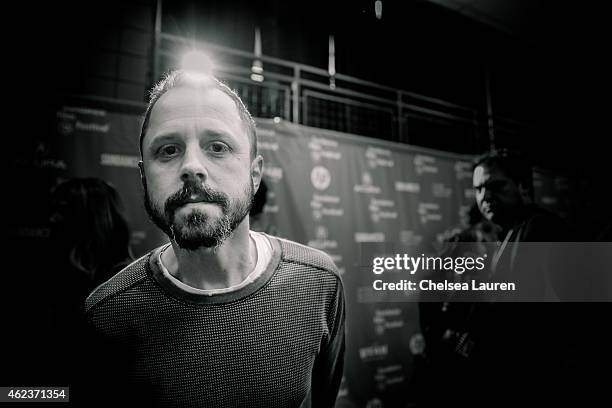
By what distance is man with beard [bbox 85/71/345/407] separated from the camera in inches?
27.7

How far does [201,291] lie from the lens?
0.77 m

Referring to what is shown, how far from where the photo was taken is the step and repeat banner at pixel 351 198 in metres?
1.79

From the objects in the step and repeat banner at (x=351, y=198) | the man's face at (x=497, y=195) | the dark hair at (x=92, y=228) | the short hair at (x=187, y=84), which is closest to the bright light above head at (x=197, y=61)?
the step and repeat banner at (x=351, y=198)

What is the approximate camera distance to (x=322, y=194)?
2381 mm

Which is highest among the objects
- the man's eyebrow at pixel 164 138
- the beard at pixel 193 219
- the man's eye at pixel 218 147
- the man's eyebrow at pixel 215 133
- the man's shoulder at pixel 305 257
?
the man's eyebrow at pixel 215 133

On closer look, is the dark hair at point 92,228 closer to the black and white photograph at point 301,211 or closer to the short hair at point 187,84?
the black and white photograph at point 301,211

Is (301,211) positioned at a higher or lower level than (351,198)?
lower

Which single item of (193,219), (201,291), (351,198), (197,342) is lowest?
(197,342)

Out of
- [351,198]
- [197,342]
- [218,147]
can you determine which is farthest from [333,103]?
[197,342]

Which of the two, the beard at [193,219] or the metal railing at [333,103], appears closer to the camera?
the beard at [193,219]

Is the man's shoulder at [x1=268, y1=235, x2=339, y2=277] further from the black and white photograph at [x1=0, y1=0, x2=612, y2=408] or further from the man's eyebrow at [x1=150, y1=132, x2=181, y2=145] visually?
the man's eyebrow at [x1=150, y1=132, x2=181, y2=145]

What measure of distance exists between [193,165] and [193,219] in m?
0.10

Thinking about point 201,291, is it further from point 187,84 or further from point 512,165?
point 512,165

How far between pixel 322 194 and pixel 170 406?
1753 millimetres
